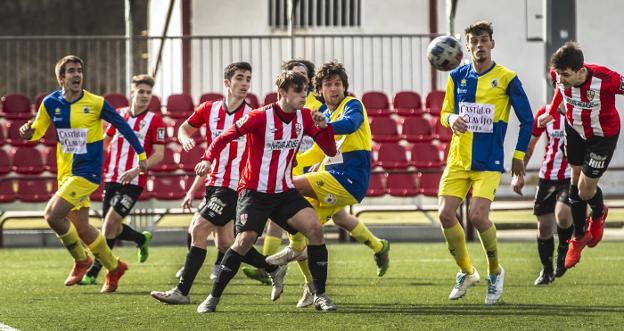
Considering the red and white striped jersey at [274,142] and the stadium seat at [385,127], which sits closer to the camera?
the red and white striped jersey at [274,142]

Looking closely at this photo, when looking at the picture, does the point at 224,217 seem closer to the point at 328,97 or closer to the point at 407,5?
the point at 328,97

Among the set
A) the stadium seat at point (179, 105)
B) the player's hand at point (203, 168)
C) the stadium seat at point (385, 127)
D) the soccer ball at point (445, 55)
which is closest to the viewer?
the player's hand at point (203, 168)

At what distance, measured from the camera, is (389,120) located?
720 inches

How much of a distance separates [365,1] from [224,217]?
50.4 ft

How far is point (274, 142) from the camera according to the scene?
8.55 metres

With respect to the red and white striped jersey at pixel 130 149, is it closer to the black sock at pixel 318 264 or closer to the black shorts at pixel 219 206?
the black shorts at pixel 219 206

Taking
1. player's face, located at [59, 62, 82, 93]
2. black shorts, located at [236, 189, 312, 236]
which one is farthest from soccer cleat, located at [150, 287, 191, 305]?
player's face, located at [59, 62, 82, 93]

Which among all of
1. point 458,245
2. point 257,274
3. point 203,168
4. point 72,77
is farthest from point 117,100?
point 203,168

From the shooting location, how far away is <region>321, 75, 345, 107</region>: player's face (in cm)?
929

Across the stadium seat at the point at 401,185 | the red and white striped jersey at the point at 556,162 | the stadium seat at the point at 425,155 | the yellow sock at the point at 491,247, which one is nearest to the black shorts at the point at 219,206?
the yellow sock at the point at 491,247

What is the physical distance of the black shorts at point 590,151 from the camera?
9.93 meters

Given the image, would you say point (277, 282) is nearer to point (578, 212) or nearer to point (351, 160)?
point (351, 160)

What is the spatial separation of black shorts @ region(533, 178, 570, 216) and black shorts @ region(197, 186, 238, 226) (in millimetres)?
3103

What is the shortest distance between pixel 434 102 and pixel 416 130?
1.72 ft
